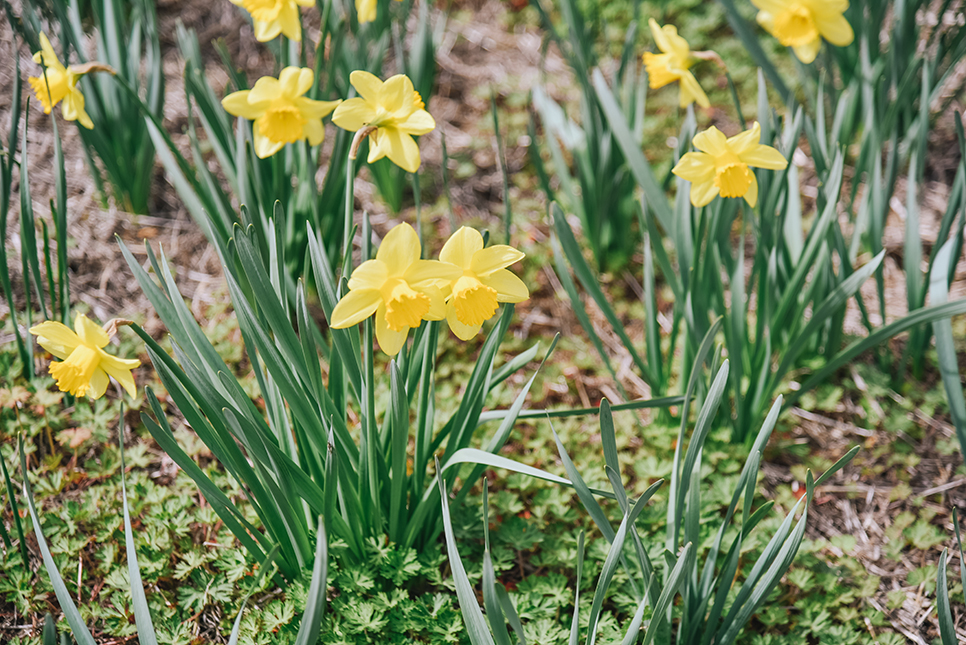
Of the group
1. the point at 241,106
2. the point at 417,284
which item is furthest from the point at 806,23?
the point at 241,106

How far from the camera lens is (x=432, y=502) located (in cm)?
142

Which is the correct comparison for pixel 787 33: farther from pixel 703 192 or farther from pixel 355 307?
pixel 355 307

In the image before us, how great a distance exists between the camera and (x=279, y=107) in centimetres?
149

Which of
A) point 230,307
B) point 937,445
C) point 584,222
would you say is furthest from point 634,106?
point 230,307

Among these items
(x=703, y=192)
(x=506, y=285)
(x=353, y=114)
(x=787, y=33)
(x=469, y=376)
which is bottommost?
(x=469, y=376)

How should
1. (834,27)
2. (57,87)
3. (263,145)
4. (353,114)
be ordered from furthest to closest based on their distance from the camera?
(834,27), (57,87), (263,145), (353,114)

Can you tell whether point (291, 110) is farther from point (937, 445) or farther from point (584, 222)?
point (937, 445)

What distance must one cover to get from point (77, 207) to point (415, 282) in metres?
1.98

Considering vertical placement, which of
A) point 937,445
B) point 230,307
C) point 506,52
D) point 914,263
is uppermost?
point 506,52

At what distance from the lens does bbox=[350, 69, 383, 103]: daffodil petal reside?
133 cm

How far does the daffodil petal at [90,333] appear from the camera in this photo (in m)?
1.24

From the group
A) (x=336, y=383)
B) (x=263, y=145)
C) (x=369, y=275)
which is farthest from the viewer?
(x=263, y=145)

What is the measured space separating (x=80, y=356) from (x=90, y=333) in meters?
0.06

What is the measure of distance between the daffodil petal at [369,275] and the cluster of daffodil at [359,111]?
272 millimetres
